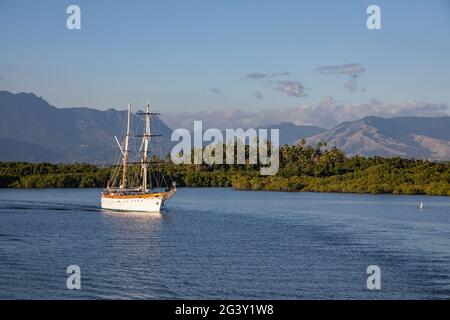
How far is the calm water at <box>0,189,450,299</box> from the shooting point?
1058 inches

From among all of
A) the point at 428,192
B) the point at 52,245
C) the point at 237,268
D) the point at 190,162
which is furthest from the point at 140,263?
the point at 190,162

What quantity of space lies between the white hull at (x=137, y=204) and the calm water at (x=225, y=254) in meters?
1.41

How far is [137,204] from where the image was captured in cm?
6206

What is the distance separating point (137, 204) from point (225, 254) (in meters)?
27.7

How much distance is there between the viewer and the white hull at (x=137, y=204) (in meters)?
60.8

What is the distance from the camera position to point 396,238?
1678 inches

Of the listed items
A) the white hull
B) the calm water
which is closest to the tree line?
the white hull

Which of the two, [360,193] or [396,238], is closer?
[396,238]

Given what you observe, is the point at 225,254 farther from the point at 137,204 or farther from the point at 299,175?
the point at 299,175

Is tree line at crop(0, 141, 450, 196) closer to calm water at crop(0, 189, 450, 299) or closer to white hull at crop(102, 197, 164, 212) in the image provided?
white hull at crop(102, 197, 164, 212)

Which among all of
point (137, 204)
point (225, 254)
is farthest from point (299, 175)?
point (225, 254)

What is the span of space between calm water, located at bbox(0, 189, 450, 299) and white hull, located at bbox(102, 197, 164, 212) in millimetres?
1406

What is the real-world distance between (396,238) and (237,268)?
14945mm
